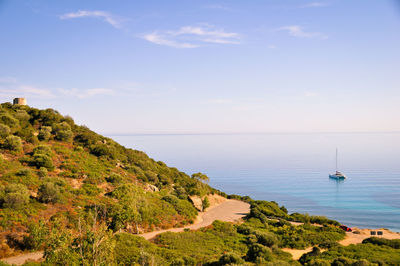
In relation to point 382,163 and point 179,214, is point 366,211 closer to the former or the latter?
point 179,214

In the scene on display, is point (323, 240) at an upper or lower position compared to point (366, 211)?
upper

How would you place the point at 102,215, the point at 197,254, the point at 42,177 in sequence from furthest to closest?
the point at 42,177 < the point at 102,215 < the point at 197,254

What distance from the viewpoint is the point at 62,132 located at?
40.3 metres

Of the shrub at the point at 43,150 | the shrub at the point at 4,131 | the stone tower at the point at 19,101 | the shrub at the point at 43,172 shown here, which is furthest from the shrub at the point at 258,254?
the stone tower at the point at 19,101

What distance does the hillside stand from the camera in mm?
16609

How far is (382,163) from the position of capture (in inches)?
4710

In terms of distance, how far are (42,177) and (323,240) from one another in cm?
3512

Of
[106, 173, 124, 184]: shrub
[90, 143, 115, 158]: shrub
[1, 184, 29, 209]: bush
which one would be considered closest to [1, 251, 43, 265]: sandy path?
[1, 184, 29, 209]: bush

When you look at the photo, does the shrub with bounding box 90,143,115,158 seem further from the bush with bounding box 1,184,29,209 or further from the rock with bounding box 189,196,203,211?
the bush with bounding box 1,184,29,209

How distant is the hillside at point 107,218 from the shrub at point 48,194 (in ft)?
0.30

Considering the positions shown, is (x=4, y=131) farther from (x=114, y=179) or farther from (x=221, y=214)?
(x=221, y=214)

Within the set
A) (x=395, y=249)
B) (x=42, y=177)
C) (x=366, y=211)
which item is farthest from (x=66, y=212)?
(x=366, y=211)

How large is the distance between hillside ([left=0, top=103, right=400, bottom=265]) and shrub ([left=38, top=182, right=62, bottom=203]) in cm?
9

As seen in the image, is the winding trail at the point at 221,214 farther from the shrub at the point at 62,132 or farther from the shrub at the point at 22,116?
the shrub at the point at 22,116
